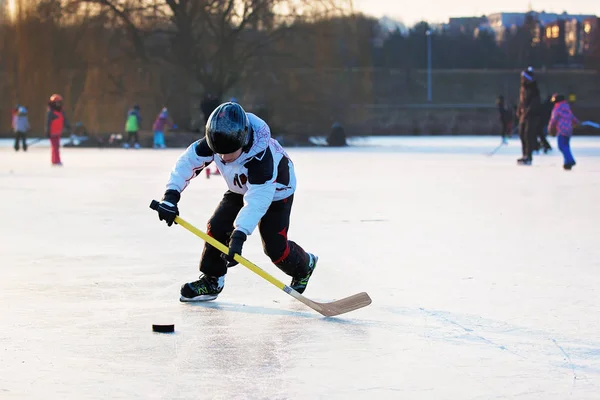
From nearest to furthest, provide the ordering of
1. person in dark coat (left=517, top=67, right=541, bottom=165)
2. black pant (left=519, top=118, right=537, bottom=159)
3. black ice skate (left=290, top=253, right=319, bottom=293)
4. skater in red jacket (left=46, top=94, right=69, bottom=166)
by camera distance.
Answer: black ice skate (left=290, top=253, right=319, bottom=293) → person in dark coat (left=517, top=67, right=541, bottom=165) → black pant (left=519, top=118, right=537, bottom=159) → skater in red jacket (left=46, top=94, right=69, bottom=166)

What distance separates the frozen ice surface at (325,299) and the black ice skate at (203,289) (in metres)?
0.08

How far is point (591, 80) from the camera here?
7381 centimetres

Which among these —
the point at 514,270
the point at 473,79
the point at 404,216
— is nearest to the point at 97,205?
the point at 404,216

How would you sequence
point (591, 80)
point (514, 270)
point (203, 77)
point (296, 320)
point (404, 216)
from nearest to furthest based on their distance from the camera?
point (296, 320) < point (514, 270) < point (404, 216) < point (203, 77) < point (591, 80)

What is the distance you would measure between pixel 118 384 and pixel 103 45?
25957mm

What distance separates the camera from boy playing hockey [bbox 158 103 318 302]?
4793 mm

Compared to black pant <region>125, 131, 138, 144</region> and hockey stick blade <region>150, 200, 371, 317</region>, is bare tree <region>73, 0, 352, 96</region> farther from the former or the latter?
hockey stick blade <region>150, 200, 371, 317</region>

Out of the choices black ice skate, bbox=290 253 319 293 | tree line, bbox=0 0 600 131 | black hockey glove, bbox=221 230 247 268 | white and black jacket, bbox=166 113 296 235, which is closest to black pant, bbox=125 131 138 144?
tree line, bbox=0 0 600 131

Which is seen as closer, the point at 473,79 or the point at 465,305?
the point at 465,305

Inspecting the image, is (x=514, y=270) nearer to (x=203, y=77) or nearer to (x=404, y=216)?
(x=404, y=216)

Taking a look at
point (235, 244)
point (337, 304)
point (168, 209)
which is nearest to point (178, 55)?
point (168, 209)

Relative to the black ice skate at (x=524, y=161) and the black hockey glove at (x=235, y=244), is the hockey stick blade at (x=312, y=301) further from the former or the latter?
the black ice skate at (x=524, y=161)

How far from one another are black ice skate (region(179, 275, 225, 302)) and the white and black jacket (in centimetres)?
50

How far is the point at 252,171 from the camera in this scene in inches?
196
